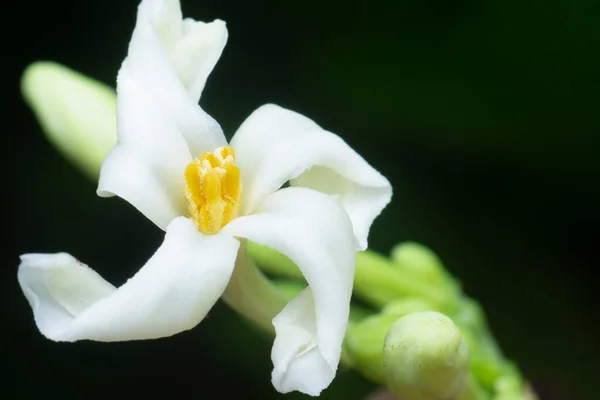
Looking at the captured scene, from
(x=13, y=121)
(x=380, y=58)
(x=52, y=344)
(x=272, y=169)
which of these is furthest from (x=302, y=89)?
(x=272, y=169)

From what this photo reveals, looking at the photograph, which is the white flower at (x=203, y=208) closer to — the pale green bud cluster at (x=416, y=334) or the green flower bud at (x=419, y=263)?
the pale green bud cluster at (x=416, y=334)

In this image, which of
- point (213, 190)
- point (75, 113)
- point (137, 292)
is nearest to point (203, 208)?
point (213, 190)

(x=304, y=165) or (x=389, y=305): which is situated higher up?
(x=304, y=165)

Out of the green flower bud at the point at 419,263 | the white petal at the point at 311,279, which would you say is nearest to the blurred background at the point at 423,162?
the green flower bud at the point at 419,263

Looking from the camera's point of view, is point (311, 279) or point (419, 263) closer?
point (311, 279)

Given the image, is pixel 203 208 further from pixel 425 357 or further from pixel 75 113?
pixel 75 113

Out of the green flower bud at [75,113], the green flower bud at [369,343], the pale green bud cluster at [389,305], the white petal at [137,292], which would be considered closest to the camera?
the white petal at [137,292]

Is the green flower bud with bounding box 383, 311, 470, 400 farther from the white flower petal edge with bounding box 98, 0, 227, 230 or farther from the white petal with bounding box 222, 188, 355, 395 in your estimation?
the white flower petal edge with bounding box 98, 0, 227, 230
